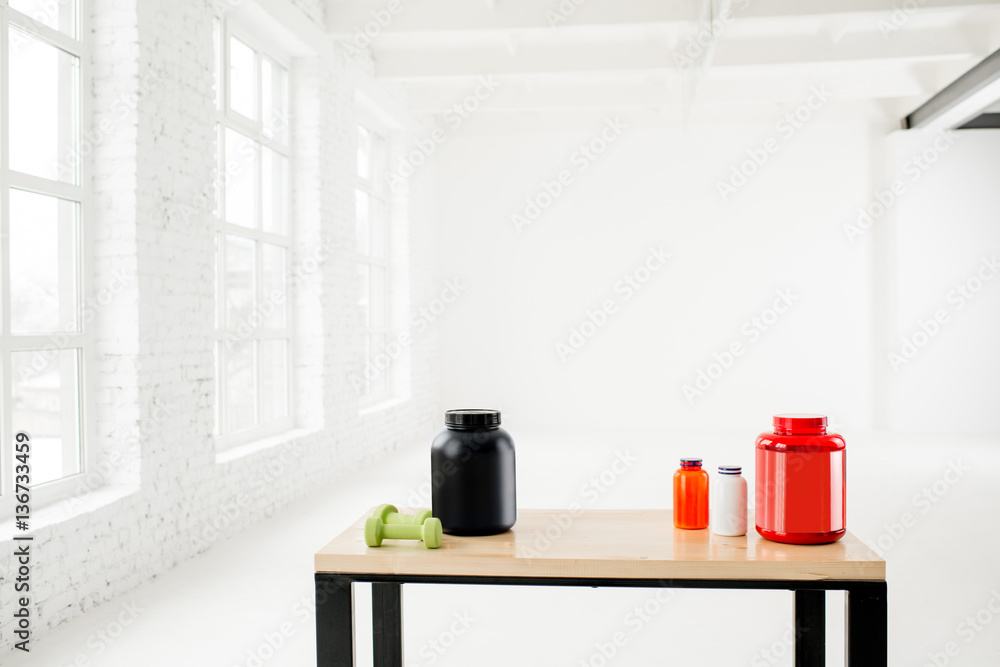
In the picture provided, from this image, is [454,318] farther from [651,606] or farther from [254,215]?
[651,606]

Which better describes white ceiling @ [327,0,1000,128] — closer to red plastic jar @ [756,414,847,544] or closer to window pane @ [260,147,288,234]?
window pane @ [260,147,288,234]

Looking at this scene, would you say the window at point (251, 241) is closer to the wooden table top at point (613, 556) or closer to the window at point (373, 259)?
the window at point (373, 259)

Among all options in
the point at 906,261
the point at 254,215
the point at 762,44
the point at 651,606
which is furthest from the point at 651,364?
the point at 651,606

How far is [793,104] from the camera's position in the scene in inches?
332

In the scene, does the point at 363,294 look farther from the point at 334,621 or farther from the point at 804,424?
the point at 804,424

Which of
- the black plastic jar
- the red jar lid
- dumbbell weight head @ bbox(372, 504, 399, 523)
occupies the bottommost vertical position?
dumbbell weight head @ bbox(372, 504, 399, 523)

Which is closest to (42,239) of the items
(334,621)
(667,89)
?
(334,621)

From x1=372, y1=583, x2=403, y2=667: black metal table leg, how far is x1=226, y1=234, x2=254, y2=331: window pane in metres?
2.85

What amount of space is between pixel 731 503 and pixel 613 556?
0.91 ft

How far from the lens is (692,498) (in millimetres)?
1690

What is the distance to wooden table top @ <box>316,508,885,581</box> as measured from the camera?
1473mm

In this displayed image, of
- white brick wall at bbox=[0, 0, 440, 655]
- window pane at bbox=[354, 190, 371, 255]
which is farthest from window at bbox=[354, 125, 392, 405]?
white brick wall at bbox=[0, 0, 440, 655]

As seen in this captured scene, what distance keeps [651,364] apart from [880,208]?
2759 millimetres

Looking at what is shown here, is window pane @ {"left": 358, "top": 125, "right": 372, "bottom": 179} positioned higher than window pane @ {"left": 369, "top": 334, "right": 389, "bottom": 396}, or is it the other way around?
window pane @ {"left": 358, "top": 125, "right": 372, "bottom": 179}
